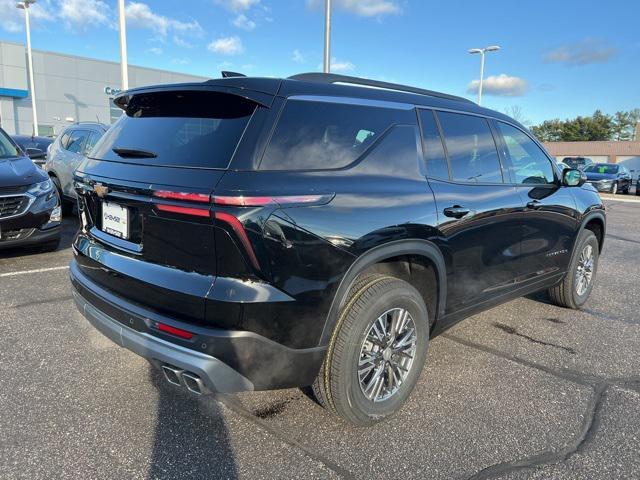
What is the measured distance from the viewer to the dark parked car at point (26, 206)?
5621 mm

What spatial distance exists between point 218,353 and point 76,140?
807 cm

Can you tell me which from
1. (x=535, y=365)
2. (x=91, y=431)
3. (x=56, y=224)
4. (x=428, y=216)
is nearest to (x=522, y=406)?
(x=535, y=365)

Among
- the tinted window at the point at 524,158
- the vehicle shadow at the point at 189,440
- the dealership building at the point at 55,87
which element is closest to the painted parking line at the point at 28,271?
the vehicle shadow at the point at 189,440

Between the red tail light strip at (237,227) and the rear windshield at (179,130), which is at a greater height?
the rear windshield at (179,130)

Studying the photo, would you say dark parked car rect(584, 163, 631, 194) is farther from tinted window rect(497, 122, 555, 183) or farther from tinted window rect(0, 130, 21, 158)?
tinted window rect(0, 130, 21, 158)

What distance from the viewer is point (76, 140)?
8.92 metres

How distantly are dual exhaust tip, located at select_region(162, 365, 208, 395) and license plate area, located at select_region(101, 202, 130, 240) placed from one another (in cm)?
75

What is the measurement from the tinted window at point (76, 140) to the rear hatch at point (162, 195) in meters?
6.44

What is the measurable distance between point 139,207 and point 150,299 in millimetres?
463

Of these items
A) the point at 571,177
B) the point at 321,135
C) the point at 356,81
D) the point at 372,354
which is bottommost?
the point at 372,354

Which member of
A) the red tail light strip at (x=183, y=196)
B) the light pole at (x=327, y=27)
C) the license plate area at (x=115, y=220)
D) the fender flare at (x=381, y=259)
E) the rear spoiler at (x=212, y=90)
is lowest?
the fender flare at (x=381, y=259)

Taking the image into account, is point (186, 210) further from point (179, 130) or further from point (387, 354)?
point (387, 354)

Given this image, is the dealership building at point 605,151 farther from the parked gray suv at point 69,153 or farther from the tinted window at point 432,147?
the tinted window at point 432,147

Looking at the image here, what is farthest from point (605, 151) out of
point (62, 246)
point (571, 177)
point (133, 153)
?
point (133, 153)
